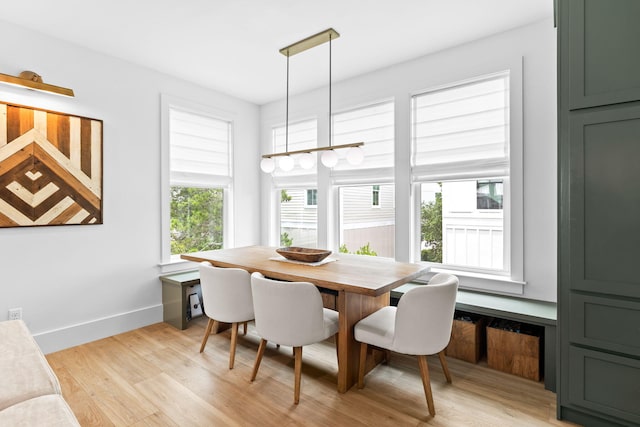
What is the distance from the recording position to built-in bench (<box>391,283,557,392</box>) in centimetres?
228

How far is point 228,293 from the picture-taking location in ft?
8.26

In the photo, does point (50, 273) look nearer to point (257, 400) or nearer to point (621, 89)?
point (257, 400)

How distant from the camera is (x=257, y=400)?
218 centimetres

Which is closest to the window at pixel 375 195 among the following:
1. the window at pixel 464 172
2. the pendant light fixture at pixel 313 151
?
the window at pixel 464 172

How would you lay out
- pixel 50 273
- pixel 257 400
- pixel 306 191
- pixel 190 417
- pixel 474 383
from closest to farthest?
pixel 190 417 → pixel 257 400 → pixel 474 383 → pixel 50 273 → pixel 306 191

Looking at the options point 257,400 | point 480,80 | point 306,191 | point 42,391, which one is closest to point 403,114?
point 480,80

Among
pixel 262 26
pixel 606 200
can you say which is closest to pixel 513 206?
pixel 606 200

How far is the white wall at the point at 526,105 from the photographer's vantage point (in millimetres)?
2666

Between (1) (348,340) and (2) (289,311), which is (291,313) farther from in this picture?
(1) (348,340)

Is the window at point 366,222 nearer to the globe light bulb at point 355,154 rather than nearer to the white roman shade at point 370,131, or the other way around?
the white roman shade at point 370,131

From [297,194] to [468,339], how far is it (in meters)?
2.69

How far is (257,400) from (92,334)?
195cm

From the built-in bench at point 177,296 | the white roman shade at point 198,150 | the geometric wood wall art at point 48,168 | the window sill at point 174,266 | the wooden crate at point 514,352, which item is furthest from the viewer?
the white roman shade at point 198,150

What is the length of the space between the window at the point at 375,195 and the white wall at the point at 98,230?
7.63ft
